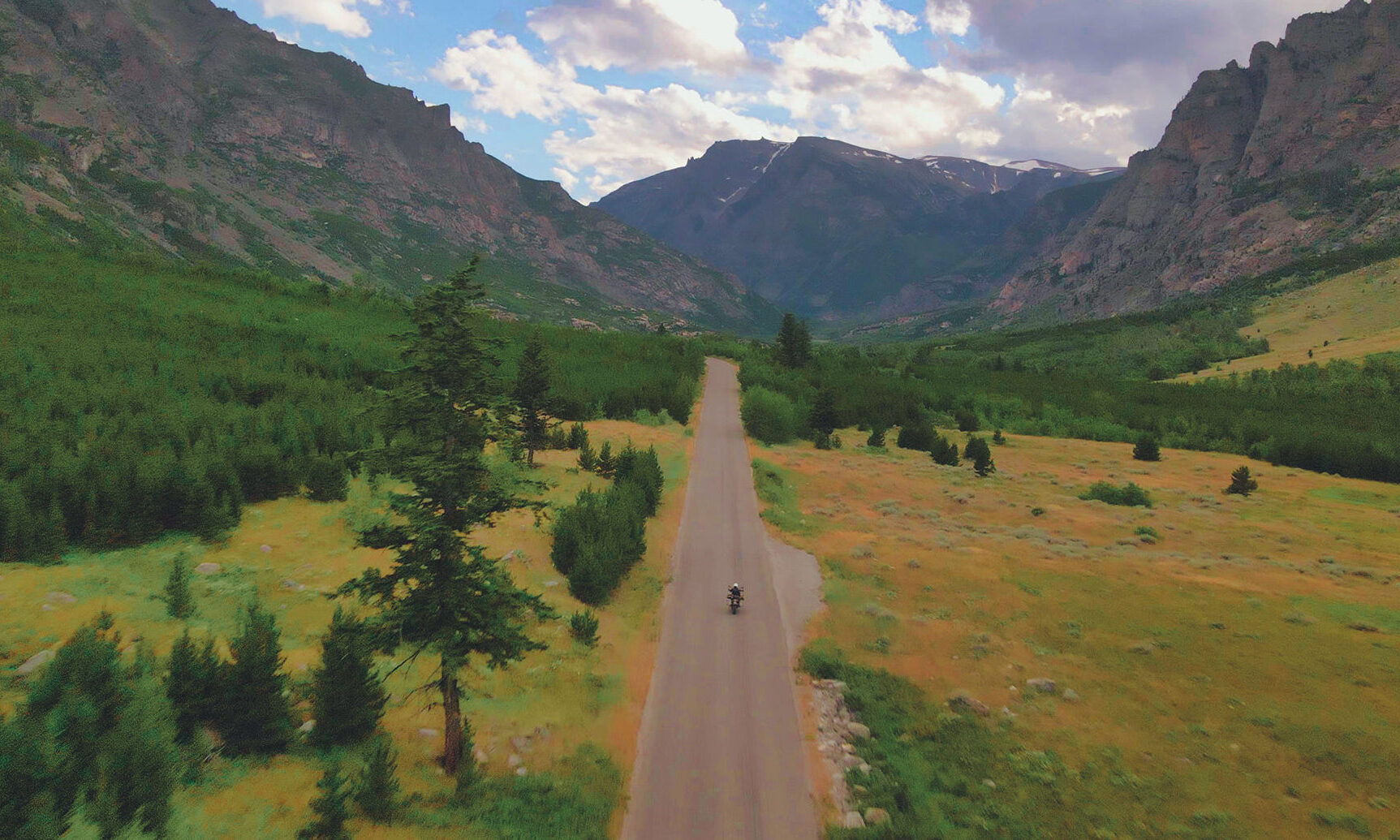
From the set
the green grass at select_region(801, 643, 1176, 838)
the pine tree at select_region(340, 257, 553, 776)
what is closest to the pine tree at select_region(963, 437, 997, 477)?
the green grass at select_region(801, 643, 1176, 838)

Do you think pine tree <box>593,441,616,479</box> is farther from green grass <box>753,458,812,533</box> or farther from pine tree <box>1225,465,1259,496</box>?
pine tree <box>1225,465,1259,496</box>

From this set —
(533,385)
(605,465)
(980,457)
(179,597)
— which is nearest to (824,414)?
(980,457)

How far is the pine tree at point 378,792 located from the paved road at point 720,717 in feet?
13.7

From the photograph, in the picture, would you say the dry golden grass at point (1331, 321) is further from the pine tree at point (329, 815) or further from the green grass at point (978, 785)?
the pine tree at point (329, 815)

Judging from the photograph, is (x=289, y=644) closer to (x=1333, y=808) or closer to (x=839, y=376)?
(x=1333, y=808)

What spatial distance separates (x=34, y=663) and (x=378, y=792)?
6.32m

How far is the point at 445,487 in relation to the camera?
1040 centimetres

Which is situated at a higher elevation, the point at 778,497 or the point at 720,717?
the point at 778,497

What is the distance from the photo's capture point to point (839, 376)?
8412 cm

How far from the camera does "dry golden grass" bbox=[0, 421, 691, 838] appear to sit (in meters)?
9.05

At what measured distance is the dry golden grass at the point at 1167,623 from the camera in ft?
39.3

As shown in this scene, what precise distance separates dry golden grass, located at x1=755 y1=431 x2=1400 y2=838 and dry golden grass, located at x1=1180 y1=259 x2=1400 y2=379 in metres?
77.0

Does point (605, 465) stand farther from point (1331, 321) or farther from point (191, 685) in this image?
point (1331, 321)

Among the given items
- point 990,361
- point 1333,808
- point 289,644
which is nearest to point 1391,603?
point 1333,808
